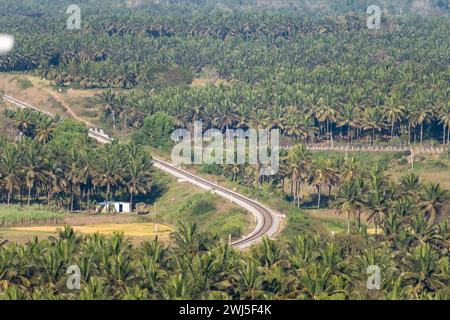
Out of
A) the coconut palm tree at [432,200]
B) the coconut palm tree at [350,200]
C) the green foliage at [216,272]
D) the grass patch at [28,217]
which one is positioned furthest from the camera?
the grass patch at [28,217]

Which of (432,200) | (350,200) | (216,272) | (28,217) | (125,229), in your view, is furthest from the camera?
(28,217)

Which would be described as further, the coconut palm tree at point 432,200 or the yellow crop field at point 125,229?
the yellow crop field at point 125,229

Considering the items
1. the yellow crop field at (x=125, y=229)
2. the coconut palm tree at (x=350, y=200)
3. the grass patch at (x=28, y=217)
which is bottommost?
the yellow crop field at (x=125, y=229)

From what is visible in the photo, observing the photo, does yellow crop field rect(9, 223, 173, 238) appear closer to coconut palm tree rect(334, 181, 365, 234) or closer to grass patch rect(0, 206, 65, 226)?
grass patch rect(0, 206, 65, 226)

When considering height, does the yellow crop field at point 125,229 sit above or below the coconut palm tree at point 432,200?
below

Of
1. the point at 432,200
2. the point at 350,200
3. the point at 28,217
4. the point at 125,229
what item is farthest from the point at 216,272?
the point at 28,217

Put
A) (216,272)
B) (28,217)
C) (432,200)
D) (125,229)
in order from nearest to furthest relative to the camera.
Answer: (216,272), (432,200), (125,229), (28,217)

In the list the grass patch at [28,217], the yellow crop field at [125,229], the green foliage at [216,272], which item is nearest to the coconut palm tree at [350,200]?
the yellow crop field at [125,229]

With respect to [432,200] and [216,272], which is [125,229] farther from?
[216,272]

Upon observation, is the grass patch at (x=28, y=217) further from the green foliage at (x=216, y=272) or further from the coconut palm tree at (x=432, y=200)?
the coconut palm tree at (x=432, y=200)
